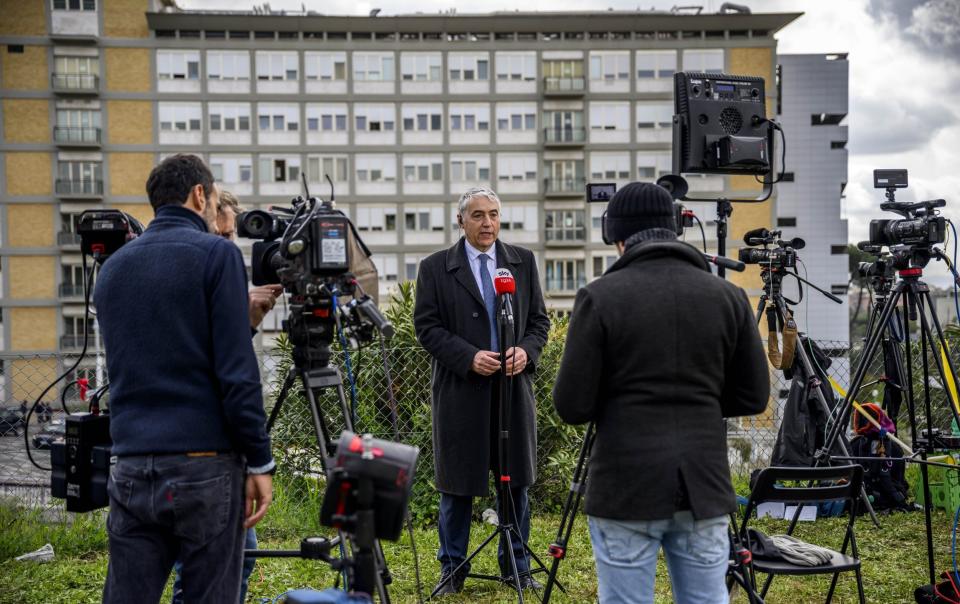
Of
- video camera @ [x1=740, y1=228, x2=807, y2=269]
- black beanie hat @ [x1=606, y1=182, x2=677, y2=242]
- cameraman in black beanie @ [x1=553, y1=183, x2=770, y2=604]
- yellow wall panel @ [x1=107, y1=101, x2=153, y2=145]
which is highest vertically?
yellow wall panel @ [x1=107, y1=101, x2=153, y2=145]

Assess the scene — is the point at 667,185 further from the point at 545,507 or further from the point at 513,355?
the point at 545,507

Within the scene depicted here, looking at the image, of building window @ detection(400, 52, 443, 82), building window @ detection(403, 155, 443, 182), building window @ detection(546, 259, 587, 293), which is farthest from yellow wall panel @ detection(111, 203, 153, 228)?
building window @ detection(546, 259, 587, 293)

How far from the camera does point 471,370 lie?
439 centimetres

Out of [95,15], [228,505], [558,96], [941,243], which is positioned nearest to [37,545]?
[228,505]

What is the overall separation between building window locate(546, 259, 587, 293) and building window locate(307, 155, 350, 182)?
1265 centimetres

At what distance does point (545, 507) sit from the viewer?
672cm

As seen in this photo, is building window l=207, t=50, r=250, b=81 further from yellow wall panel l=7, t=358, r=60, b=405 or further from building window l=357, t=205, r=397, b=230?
yellow wall panel l=7, t=358, r=60, b=405

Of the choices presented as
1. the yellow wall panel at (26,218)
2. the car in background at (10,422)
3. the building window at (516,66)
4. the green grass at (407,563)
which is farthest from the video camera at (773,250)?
the yellow wall panel at (26,218)

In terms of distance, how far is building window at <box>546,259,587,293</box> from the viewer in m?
45.2

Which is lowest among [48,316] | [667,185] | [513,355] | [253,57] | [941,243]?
[48,316]

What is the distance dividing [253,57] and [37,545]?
4279 centimetres

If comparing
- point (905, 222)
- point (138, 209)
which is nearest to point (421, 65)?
point (138, 209)

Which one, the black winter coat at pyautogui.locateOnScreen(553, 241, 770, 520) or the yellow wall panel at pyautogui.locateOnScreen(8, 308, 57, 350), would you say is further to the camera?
the yellow wall panel at pyautogui.locateOnScreen(8, 308, 57, 350)

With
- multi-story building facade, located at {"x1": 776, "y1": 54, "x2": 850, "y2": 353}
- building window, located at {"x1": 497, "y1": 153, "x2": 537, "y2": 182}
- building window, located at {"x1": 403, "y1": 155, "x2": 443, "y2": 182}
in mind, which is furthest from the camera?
multi-story building facade, located at {"x1": 776, "y1": 54, "x2": 850, "y2": 353}
